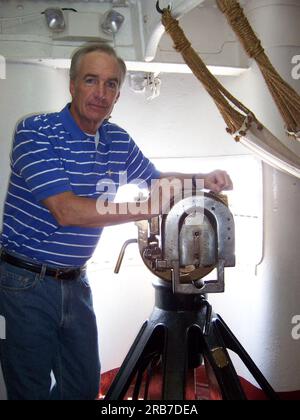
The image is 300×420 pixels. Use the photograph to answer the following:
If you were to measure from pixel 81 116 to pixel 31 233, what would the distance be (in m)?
0.35

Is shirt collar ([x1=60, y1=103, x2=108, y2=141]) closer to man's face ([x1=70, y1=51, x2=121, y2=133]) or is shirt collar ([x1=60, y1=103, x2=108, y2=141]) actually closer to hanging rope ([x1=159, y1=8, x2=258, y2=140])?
man's face ([x1=70, y1=51, x2=121, y2=133])

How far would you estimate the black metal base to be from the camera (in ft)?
3.11

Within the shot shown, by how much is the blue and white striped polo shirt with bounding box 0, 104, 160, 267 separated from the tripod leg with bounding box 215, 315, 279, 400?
0.44 metres

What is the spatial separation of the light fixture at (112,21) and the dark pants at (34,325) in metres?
0.92

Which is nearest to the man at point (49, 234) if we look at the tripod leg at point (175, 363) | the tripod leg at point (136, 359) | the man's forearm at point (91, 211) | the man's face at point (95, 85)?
the man's face at point (95, 85)

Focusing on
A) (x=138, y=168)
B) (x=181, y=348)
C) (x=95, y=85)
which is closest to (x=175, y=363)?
(x=181, y=348)

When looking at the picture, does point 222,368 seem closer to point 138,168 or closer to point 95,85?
point 138,168

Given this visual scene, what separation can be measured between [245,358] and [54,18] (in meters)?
1.27

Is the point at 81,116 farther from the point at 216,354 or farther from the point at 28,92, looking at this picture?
the point at 216,354

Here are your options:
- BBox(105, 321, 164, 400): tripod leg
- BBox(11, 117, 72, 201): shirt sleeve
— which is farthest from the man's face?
BBox(105, 321, 164, 400): tripod leg

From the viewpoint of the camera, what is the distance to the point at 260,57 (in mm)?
957

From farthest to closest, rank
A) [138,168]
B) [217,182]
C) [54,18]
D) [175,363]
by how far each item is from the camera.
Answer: [54,18] → [138,168] → [217,182] → [175,363]

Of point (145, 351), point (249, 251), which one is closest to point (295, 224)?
point (249, 251)

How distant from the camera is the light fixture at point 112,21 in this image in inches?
59.1
